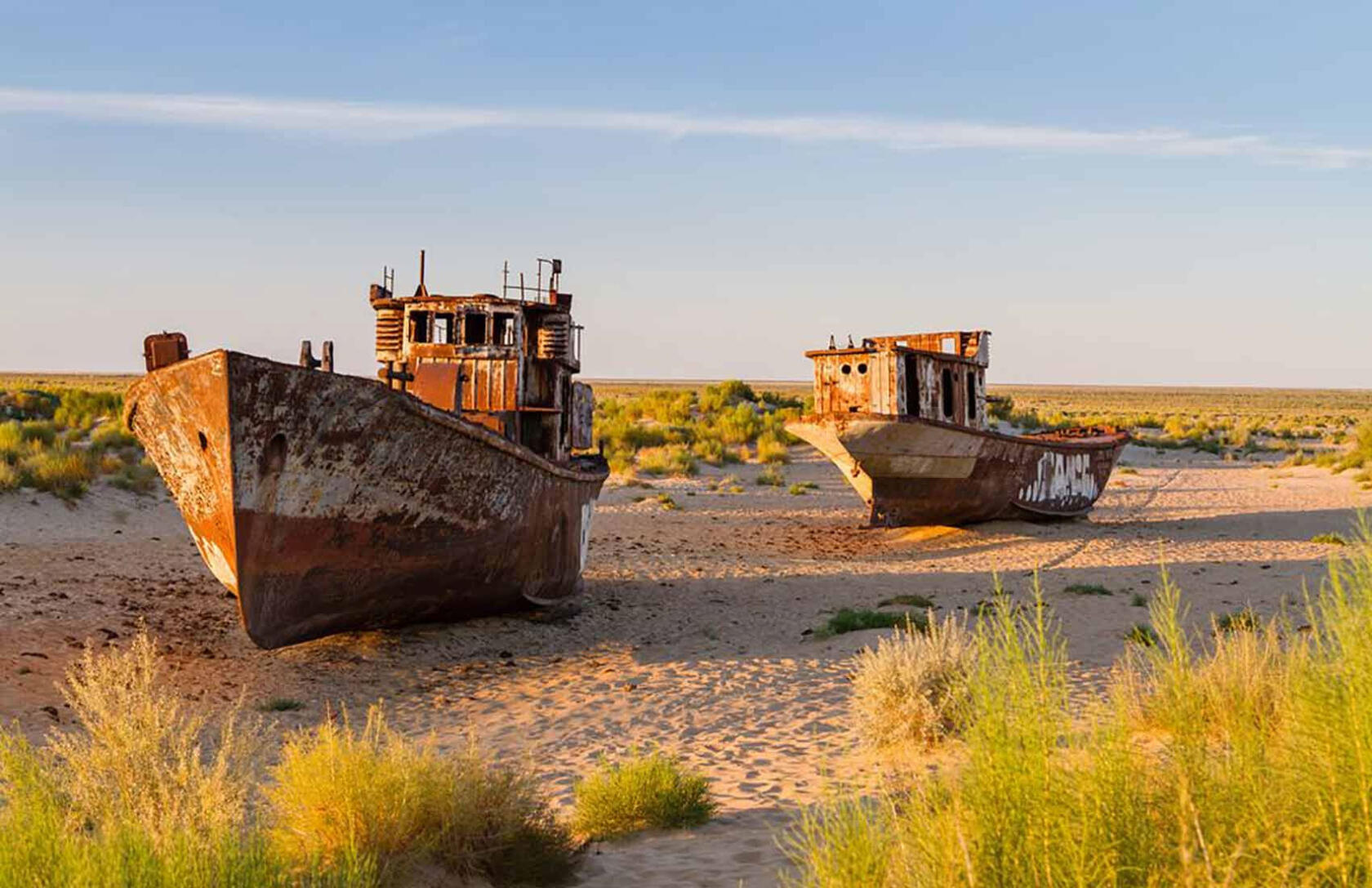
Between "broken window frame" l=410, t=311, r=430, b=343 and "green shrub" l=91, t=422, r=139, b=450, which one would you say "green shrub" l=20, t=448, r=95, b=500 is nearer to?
"green shrub" l=91, t=422, r=139, b=450

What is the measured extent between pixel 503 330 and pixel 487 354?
1.34 ft

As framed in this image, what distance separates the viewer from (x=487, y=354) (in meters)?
12.6

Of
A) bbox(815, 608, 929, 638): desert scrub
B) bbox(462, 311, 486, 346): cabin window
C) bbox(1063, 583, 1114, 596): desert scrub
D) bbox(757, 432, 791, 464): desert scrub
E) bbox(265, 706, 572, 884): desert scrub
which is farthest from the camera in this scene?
bbox(757, 432, 791, 464): desert scrub

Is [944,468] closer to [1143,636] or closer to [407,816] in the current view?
[1143,636]

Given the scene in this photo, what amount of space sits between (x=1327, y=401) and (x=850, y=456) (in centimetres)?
11004

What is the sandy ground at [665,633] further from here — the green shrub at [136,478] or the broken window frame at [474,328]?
the broken window frame at [474,328]

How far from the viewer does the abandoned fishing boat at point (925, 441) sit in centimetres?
1848

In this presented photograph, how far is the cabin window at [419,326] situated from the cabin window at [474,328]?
1.82 feet

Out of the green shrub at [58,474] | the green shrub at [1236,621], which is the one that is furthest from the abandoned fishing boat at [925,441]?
the green shrub at [58,474]

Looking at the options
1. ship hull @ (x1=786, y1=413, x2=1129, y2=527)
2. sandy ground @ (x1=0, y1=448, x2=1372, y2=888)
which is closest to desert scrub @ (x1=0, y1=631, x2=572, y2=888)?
sandy ground @ (x1=0, y1=448, x2=1372, y2=888)

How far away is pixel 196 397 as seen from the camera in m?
8.19

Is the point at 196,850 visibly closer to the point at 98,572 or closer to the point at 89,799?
the point at 89,799

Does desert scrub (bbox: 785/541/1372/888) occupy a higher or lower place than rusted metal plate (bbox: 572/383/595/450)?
lower

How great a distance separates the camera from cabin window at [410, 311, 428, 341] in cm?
1285
